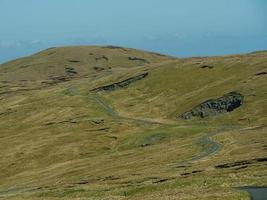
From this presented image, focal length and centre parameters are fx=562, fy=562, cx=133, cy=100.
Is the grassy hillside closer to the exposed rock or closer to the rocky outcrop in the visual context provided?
the exposed rock

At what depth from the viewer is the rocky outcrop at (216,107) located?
189 m

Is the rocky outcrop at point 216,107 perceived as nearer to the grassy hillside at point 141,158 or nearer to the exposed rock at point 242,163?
the grassy hillside at point 141,158

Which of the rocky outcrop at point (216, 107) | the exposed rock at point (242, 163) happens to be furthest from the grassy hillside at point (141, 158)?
the rocky outcrop at point (216, 107)

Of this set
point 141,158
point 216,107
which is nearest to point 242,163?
point 141,158

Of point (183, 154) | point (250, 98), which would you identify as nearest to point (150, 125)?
point (250, 98)

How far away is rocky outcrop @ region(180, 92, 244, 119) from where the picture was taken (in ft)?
621

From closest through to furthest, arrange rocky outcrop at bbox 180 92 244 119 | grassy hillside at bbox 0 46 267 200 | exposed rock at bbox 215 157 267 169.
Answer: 1. grassy hillside at bbox 0 46 267 200
2. exposed rock at bbox 215 157 267 169
3. rocky outcrop at bbox 180 92 244 119

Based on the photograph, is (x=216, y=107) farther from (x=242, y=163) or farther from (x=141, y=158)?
(x=242, y=163)

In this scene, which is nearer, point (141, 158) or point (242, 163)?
point (242, 163)

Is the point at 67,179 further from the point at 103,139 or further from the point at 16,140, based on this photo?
the point at 16,140

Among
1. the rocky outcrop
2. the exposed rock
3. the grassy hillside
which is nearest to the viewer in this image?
the grassy hillside

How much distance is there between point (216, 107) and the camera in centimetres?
19300

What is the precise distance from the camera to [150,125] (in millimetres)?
181625

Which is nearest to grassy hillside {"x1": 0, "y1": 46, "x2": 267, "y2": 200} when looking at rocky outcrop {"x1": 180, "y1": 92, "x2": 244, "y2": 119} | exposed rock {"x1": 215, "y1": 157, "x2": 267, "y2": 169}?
exposed rock {"x1": 215, "y1": 157, "x2": 267, "y2": 169}
